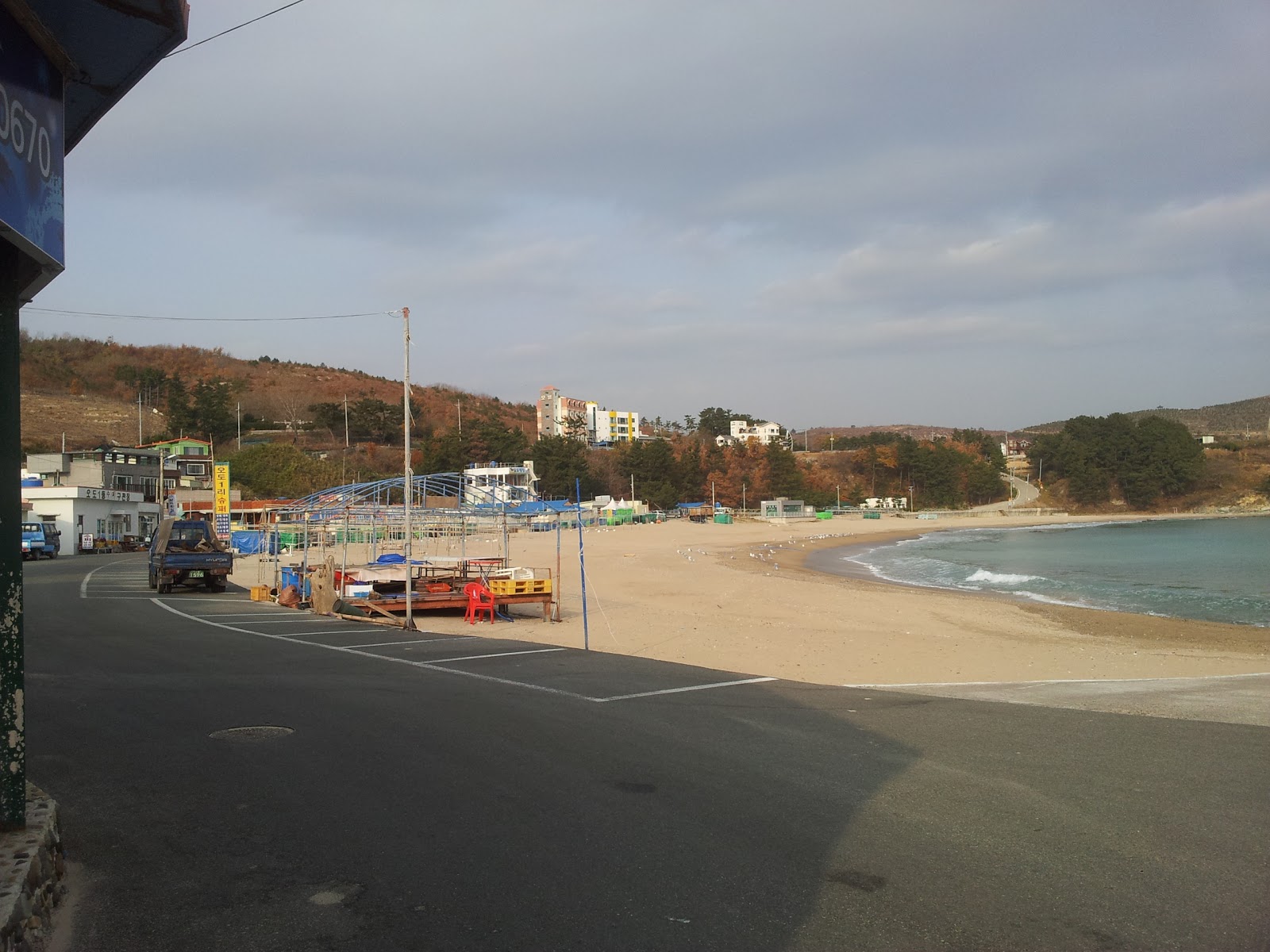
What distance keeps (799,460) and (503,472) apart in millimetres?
89228

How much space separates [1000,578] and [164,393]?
411 feet

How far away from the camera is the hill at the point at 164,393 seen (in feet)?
371

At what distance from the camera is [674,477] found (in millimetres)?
120938

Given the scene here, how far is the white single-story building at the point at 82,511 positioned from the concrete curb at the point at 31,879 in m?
64.7

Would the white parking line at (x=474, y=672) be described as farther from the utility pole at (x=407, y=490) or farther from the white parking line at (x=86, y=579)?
the white parking line at (x=86, y=579)

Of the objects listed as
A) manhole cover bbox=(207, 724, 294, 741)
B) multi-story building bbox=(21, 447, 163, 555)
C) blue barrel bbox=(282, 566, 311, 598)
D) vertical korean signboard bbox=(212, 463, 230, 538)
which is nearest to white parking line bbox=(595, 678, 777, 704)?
manhole cover bbox=(207, 724, 294, 741)

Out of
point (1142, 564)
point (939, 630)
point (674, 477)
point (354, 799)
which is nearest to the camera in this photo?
point (354, 799)

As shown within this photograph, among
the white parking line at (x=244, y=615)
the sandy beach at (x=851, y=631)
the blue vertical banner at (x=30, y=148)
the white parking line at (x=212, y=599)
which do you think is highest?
the blue vertical banner at (x=30, y=148)

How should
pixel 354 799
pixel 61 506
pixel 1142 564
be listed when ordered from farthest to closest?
pixel 61 506
pixel 1142 564
pixel 354 799

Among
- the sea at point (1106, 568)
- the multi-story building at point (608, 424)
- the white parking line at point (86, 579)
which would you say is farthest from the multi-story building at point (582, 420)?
the white parking line at point (86, 579)

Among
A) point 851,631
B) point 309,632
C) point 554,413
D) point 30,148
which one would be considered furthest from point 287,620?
point 554,413

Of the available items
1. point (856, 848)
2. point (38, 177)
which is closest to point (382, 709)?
point (856, 848)

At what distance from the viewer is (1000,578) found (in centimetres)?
4031

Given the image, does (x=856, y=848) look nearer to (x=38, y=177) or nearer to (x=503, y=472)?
(x=38, y=177)
